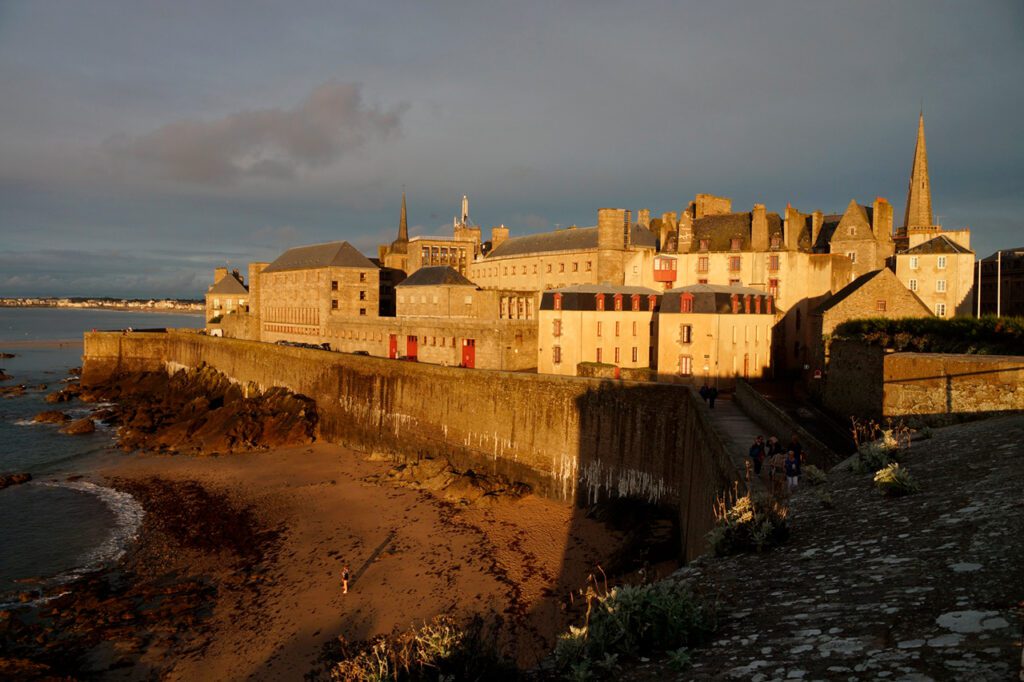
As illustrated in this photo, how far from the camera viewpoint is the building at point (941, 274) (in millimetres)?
39156

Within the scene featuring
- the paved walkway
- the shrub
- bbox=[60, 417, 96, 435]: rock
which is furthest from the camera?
bbox=[60, 417, 96, 435]: rock

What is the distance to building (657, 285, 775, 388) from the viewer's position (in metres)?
32.9

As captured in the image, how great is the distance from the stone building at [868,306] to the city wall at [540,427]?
963cm

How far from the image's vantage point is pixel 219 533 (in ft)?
82.7

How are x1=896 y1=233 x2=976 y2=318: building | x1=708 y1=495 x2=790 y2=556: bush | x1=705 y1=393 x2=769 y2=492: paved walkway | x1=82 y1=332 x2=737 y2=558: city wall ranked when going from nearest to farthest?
x1=708 y1=495 x2=790 y2=556: bush, x1=705 y1=393 x2=769 y2=492: paved walkway, x1=82 y1=332 x2=737 y2=558: city wall, x1=896 y1=233 x2=976 y2=318: building

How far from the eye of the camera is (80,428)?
42656mm

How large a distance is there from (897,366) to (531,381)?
19171mm

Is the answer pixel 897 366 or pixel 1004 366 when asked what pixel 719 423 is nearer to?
pixel 897 366

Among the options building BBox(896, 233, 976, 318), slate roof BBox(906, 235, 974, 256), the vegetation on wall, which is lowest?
the vegetation on wall

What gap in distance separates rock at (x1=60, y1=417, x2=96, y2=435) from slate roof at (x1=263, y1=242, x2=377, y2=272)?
26575mm

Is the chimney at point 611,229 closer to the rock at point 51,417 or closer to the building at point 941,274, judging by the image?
the building at point 941,274

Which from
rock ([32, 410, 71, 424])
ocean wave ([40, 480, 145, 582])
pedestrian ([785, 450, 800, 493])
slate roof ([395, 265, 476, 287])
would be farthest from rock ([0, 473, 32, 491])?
pedestrian ([785, 450, 800, 493])

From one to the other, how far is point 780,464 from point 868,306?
20.9 m

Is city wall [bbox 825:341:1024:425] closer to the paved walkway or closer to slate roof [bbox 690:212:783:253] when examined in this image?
the paved walkway
